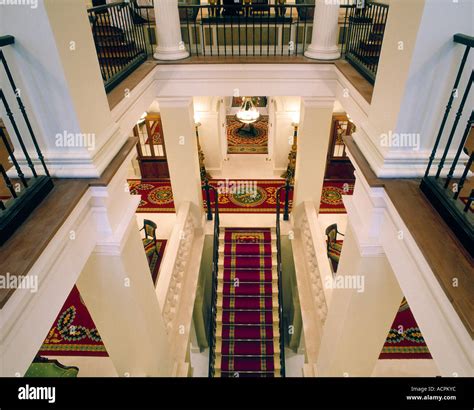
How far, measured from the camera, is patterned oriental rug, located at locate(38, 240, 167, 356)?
630 centimetres

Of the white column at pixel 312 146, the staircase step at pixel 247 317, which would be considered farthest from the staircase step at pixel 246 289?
the white column at pixel 312 146

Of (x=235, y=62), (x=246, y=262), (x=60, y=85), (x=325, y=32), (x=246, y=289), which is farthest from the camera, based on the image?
(x=246, y=262)

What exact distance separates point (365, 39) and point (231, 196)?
17.7ft

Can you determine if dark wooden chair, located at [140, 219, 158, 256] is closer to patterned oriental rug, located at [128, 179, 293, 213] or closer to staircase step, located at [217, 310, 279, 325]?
patterned oriental rug, located at [128, 179, 293, 213]

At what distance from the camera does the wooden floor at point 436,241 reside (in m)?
1.72

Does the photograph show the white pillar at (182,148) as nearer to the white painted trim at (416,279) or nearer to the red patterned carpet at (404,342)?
the white painted trim at (416,279)

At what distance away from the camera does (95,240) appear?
292 centimetres

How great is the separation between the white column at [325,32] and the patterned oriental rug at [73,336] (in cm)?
662

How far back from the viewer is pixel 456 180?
255cm

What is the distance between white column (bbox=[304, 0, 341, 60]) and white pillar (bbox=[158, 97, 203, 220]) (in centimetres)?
243

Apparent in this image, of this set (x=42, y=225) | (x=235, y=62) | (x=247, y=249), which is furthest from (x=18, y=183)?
(x=247, y=249)

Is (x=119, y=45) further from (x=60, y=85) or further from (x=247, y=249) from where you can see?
(x=247, y=249)

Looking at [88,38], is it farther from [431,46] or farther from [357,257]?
[357,257]

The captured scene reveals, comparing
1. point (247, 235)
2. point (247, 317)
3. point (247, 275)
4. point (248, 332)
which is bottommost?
point (248, 332)
